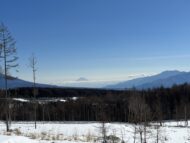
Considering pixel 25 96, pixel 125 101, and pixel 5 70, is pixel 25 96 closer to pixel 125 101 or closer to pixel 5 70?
pixel 125 101

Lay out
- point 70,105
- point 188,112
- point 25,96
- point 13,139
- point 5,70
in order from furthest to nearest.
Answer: point 25,96 < point 70,105 < point 188,112 < point 5,70 < point 13,139

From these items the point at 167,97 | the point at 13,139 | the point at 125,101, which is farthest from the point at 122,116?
the point at 13,139

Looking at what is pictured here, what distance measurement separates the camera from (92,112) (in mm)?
137000

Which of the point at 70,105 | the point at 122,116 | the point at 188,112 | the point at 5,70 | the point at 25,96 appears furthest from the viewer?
the point at 25,96

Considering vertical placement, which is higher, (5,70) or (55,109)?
(5,70)

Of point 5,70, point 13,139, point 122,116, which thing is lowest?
point 122,116

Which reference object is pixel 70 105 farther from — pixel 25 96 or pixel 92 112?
pixel 25 96

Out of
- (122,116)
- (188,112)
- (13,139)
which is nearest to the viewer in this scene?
(13,139)

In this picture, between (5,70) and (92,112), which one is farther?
(92,112)

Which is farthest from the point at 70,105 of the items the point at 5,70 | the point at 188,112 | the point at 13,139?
the point at 13,139

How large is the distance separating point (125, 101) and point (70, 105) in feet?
70.4

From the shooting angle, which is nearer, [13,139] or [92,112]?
[13,139]

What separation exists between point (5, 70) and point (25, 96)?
499 feet

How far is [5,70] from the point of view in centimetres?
4331
